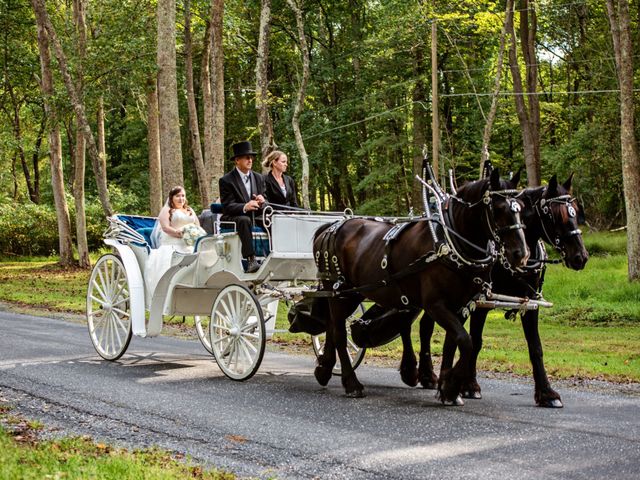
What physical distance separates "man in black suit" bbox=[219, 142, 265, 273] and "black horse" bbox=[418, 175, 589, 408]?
93.8 inches

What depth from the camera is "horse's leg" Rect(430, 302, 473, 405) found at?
818cm

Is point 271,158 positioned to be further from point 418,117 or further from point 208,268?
point 418,117

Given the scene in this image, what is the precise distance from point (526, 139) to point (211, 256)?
23.6 m

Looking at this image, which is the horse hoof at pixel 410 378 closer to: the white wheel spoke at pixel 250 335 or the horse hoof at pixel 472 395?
the horse hoof at pixel 472 395

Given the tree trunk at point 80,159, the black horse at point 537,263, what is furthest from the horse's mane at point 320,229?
the tree trunk at point 80,159

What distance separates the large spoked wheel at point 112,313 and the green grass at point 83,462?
186 inches

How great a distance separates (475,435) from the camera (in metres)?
7.16

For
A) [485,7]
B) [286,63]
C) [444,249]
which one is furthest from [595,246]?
[444,249]

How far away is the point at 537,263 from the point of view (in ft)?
29.4

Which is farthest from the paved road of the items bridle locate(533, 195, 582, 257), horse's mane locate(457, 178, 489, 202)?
horse's mane locate(457, 178, 489, 202)

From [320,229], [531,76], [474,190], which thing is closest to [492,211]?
[474,190]

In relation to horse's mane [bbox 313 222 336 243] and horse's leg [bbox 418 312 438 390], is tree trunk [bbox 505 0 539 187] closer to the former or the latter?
horse's mane [bbox 313 222 336 243]

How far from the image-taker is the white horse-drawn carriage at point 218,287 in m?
10.3

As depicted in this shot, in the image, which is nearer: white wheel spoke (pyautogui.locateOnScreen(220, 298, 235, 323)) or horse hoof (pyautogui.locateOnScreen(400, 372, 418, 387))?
horse hoof (pyautogui.locateOnScreen(400, 372, 418, 387))
